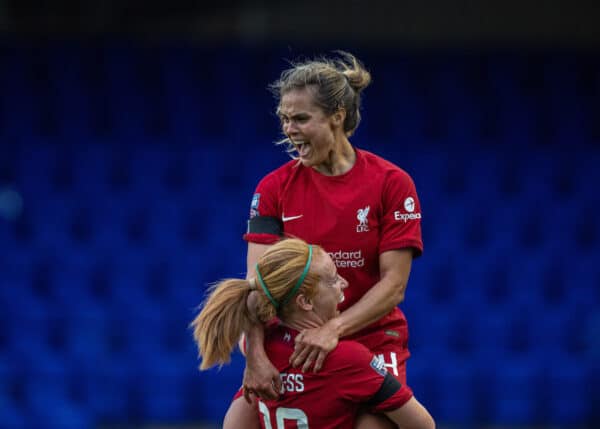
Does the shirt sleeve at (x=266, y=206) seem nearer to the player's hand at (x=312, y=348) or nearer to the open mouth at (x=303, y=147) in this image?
the open mouth at (x=303, y=147)

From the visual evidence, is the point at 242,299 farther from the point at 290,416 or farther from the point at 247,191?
the point at 247,191

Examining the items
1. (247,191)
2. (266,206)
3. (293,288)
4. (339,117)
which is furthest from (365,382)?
(247,191)

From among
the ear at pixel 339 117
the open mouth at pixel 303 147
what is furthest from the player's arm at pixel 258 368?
the ear at pixel 339 117

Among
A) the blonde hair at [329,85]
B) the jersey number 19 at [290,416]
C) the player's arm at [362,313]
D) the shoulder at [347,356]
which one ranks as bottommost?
the jersey number 19 at [290,416]

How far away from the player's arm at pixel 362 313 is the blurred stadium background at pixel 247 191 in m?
3.99

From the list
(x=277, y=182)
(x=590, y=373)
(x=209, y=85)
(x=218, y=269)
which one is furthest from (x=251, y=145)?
(x=277, y=182)

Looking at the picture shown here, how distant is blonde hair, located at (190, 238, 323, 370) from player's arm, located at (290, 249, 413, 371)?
0.13 meters

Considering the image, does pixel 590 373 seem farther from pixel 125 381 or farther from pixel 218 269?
pixel 125 381

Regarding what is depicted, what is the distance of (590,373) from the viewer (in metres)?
7.64

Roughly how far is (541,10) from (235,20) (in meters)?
3.43

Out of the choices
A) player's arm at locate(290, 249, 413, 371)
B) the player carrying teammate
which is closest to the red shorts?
player's arm at locate(290, 249, 413, 371)

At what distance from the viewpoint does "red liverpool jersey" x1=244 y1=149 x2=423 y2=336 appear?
3219 mm

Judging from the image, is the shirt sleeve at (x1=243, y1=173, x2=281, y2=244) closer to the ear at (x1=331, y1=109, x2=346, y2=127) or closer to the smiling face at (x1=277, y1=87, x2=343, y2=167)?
the smiling face at (x1=277, y1=87, x2=343, y2=167)

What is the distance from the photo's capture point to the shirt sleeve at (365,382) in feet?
9.25
